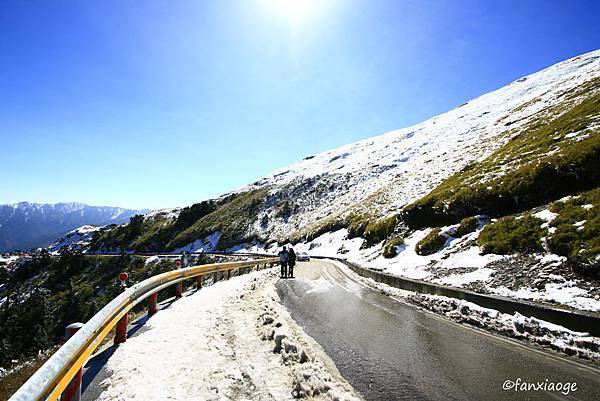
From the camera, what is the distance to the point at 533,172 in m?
18.3

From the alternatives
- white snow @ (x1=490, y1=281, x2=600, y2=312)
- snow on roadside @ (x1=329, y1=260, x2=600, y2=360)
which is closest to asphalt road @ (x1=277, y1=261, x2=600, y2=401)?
snow on roadside @ (x1=329, y1=260, x2=600, y2=360)

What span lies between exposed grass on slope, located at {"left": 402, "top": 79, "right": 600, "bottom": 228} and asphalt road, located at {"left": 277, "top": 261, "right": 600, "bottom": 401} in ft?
41.6

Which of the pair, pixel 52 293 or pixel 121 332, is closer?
pixel 121 332

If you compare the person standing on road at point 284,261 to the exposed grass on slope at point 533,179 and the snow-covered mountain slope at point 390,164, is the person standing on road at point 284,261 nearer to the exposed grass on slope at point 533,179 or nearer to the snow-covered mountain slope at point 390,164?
the exposed grass on slope at point 533,179

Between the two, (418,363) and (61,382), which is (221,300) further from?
(61,382)

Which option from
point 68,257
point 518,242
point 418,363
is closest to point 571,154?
point 518,242

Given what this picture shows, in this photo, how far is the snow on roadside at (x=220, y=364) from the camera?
4.05m

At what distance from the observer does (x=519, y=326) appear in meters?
7.36

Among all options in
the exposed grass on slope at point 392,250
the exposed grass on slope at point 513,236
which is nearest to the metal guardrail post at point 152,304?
the exposed grass on slope at point 513,236

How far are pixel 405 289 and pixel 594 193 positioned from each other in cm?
898

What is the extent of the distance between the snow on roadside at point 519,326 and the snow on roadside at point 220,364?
451cm

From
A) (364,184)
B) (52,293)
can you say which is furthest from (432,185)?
(52,293)

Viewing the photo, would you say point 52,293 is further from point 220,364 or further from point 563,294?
point 563,294

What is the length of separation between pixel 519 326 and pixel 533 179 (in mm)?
13752
